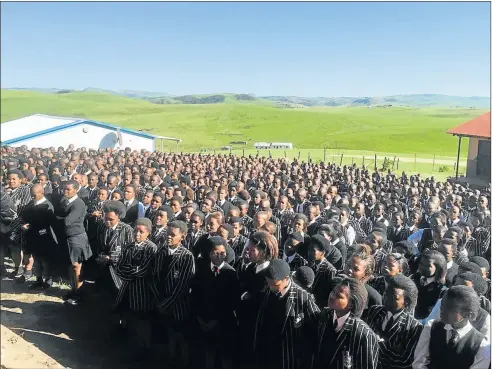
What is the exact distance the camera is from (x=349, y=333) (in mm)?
3453

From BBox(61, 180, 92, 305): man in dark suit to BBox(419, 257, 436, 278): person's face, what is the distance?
14.4ft

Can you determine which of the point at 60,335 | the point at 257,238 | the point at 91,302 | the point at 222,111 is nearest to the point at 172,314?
the point at 257,238

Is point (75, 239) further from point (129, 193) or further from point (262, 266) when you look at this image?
point (262, 266)

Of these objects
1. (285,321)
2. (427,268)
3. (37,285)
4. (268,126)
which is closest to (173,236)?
(285,321)

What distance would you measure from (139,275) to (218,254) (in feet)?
3.13

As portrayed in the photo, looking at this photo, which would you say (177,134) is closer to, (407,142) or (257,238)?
(407,142)

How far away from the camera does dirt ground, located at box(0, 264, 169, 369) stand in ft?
15.1

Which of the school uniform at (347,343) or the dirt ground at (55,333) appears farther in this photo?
the dirt ground at (55,333)

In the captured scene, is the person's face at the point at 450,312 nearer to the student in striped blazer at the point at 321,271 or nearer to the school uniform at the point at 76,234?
the student in striped blazer at the point at 321,271

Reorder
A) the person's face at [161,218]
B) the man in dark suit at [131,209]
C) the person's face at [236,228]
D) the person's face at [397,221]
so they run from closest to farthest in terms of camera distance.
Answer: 1. the person's face at [161,218]
2. the person's face at [236,228]
3. the man in dark suit at [131,209]
4. the person's face at [397,221]

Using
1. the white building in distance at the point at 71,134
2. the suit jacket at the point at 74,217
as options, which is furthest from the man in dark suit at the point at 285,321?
the white building in distance at the point at 71,134

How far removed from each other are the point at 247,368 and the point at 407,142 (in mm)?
52294

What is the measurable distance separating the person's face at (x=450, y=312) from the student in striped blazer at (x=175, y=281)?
7.99ft

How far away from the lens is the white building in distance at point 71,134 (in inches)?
967
